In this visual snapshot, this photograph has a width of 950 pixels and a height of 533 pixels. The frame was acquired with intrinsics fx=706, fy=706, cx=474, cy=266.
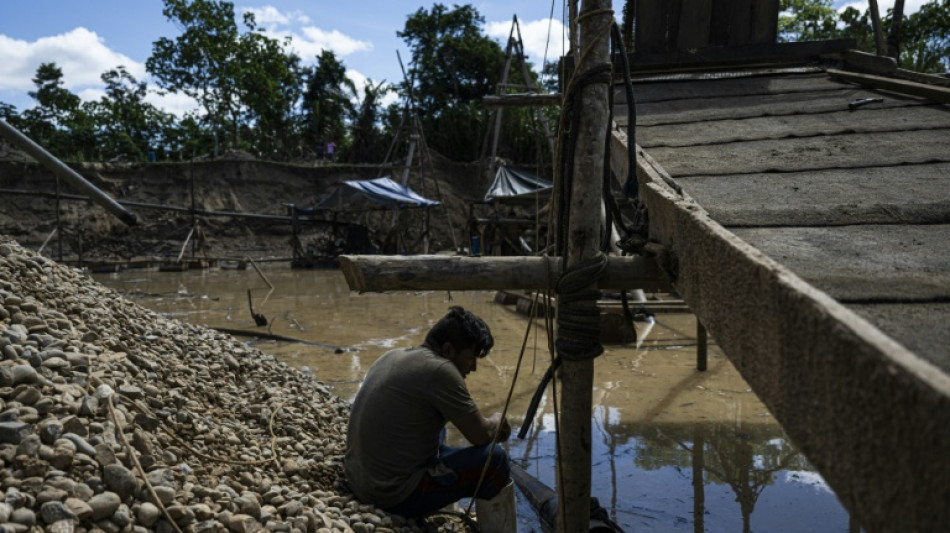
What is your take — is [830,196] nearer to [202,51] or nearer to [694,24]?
[694,24]

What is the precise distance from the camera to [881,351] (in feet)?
3.56

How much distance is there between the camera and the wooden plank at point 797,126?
3322 millimetres

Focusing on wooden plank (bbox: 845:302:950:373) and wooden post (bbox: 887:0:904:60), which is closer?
wooden plank (bbox: 845:302:950:373)

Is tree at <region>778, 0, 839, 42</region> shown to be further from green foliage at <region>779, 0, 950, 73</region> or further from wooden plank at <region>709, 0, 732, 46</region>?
wooden plank at <region>709, 0, 732, 46</region>

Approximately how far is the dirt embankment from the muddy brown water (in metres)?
11.4

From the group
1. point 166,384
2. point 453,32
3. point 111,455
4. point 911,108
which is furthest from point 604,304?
point 453,32

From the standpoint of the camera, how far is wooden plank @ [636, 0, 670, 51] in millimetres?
4980

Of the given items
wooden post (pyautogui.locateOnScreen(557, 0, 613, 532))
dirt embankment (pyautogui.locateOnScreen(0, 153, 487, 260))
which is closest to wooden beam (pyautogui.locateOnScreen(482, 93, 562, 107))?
wooden post (pyautogui.locateOnScreen(557, 0, 613, 532))

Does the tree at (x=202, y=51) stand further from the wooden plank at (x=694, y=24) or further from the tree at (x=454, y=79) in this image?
the wooden plank at (x=694, y=24)

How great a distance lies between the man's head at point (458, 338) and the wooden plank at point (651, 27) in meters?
2.76

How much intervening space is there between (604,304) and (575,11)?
612 centimetres

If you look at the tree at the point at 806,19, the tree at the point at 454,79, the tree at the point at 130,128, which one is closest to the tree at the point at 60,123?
the tree at the point at 130,128

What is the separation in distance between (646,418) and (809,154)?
2921 millimetres

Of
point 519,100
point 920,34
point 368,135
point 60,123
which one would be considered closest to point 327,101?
point 368,135
